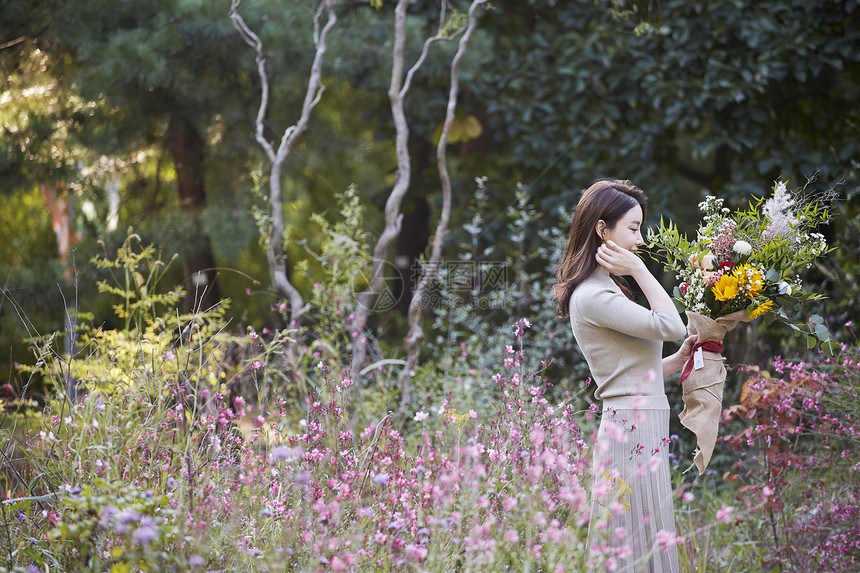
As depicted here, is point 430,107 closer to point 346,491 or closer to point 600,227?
point 600,227

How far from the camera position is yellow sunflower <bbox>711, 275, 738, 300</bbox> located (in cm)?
212

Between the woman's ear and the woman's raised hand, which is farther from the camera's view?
the woman's ear

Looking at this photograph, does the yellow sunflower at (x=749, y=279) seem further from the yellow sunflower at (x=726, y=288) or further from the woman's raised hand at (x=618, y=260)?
the woman's raised hand at (x=618, y=260)

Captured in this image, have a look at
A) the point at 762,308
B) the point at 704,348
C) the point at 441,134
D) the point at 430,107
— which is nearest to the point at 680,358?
the point at 704,348

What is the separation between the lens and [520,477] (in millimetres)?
2082

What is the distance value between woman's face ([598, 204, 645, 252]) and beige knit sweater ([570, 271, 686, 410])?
117 millimetres

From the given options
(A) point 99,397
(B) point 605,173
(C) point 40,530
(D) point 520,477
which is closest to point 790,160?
(B) point 605,173

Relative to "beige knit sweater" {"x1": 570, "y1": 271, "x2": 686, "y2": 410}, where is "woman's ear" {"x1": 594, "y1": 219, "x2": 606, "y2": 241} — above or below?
above

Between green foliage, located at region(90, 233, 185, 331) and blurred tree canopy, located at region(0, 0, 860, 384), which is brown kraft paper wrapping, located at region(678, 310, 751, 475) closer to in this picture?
green foliage, located at region(90, 233, 185, 331)

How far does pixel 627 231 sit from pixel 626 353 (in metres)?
0.38

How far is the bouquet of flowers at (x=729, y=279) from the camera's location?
2168mm

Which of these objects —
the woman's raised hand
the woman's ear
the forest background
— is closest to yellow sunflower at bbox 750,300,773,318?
the woman's raised hand

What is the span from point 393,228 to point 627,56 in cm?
242

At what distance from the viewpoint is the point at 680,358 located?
2391 millimetres
